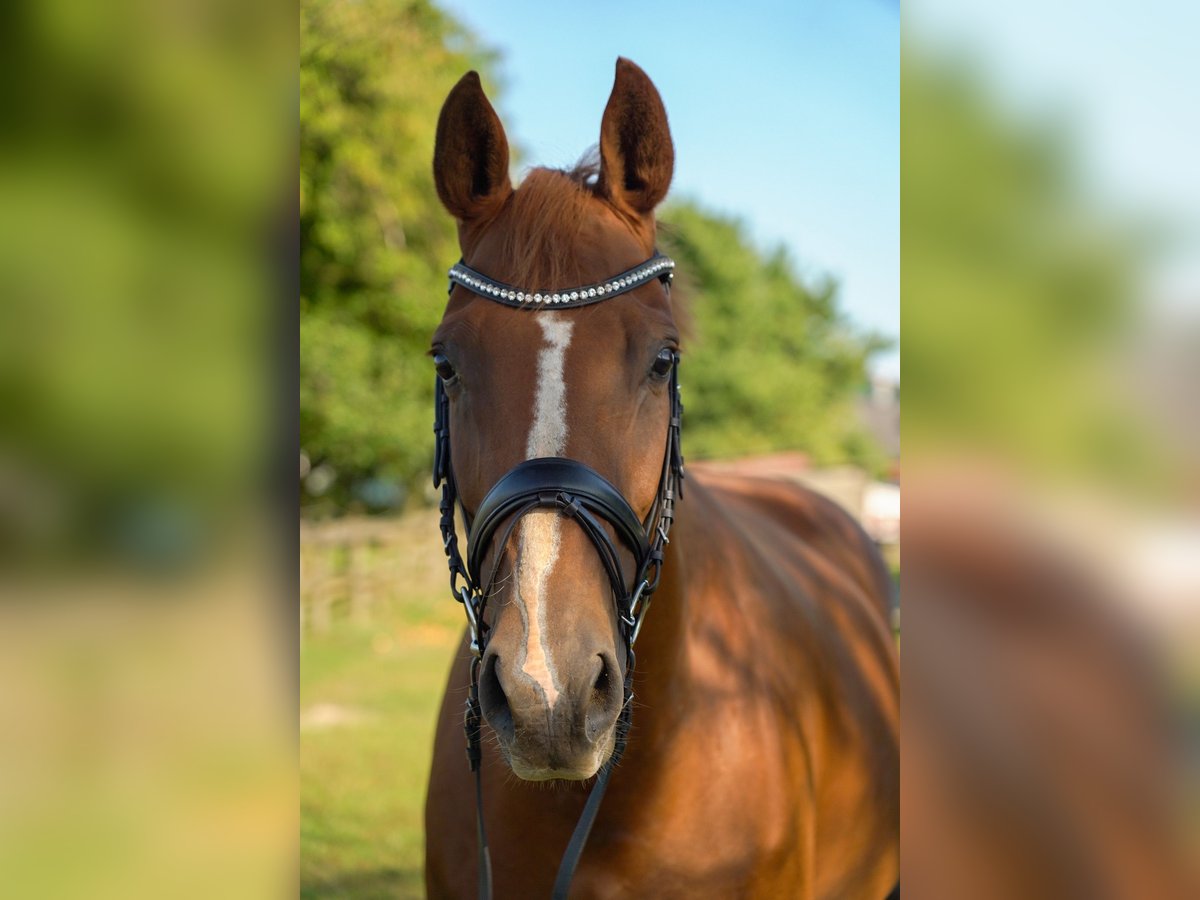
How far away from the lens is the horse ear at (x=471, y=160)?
2273 mm

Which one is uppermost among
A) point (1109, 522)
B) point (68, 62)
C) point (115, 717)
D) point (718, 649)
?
point (68, 62)

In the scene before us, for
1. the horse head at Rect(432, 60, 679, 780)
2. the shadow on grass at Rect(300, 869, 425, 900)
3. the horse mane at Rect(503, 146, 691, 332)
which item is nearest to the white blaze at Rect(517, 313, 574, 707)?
the horse head at Rect(432, 60, 679, 780)

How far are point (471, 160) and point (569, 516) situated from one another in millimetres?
992

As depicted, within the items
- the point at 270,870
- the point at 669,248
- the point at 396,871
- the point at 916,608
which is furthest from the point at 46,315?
the point at 396,871

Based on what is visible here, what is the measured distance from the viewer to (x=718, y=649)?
2502 millimetres

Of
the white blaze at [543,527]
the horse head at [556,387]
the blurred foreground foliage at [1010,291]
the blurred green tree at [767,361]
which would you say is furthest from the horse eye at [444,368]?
the blurred green tree at [767,361]

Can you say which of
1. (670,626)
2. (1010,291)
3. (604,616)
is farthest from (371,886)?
(1010,291)

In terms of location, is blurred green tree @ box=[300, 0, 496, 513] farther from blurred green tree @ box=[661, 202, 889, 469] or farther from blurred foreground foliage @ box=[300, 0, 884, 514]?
blurred green tree @ box=[661, 202, 889, 469]

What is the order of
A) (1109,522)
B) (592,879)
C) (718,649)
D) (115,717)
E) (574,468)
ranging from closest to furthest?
(1109,522) → (115,717) → (574,468) → (592,879) → (718,649)

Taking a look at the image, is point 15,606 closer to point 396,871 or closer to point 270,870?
point 270,870

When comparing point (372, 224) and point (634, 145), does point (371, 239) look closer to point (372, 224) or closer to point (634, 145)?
point (372, 224)

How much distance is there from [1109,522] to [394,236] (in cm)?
1219

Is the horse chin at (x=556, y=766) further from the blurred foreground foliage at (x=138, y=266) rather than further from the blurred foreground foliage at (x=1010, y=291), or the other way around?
the blurred foreground foliage at (x=1010, y=291)

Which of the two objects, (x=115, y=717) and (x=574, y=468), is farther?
(x=574, y=468)
